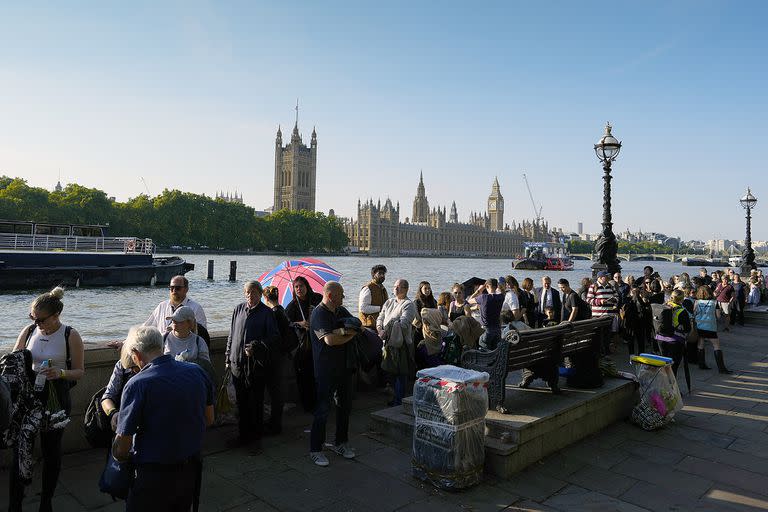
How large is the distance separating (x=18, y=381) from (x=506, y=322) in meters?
6.87

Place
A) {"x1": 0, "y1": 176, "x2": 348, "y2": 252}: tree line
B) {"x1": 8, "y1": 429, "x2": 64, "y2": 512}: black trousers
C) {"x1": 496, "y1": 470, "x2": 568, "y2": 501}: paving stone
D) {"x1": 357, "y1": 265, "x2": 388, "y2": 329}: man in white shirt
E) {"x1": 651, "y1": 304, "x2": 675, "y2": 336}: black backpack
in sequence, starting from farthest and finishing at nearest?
1. {"x1": 0, "y1": 176, "x2": 348, "y2": 252}: tree line
2. {"x1": 651, "y1": 304, "x2": 675, "y2": 336}: black backpack
3. {"x1": 357, "y1": 265, "x2": 388, "y2": 329}: man in white shirt
4. {"x1": 496, "y1": 470, "x2": 568, "y2": 501}: paving stone
5. {"x1": 8, "y1": 429, "x2": 64, "y2": 512}: black trousers

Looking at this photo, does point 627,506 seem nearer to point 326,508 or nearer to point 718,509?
point 718,509

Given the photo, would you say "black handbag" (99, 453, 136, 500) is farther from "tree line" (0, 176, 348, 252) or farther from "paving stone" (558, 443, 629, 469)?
"tree line" (0, 176, 348, 252)

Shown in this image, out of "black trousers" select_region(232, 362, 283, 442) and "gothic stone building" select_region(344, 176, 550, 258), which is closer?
"black trousers" select_region(232, 362, 283, 442)

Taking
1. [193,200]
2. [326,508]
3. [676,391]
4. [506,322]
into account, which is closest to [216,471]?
[326,508]

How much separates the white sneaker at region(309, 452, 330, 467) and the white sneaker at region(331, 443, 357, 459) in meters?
0.17

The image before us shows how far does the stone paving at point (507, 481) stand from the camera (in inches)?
153

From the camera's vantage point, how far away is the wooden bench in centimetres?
481

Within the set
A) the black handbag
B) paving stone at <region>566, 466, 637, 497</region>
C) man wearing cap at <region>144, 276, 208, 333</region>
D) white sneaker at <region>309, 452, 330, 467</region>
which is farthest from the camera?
man wearing cap at <region>144, 276, 208, 333</region>

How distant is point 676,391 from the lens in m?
5.79

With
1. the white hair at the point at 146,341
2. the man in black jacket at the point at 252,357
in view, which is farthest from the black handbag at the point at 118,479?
the man in black jacket at the point at 252,357

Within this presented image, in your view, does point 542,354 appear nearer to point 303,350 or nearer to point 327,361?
point 327,361

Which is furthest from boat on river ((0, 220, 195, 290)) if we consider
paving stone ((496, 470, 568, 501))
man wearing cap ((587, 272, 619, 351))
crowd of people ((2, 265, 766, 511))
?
paving stone ((496, 470, 568, 501))

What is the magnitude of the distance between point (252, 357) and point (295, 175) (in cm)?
15177
